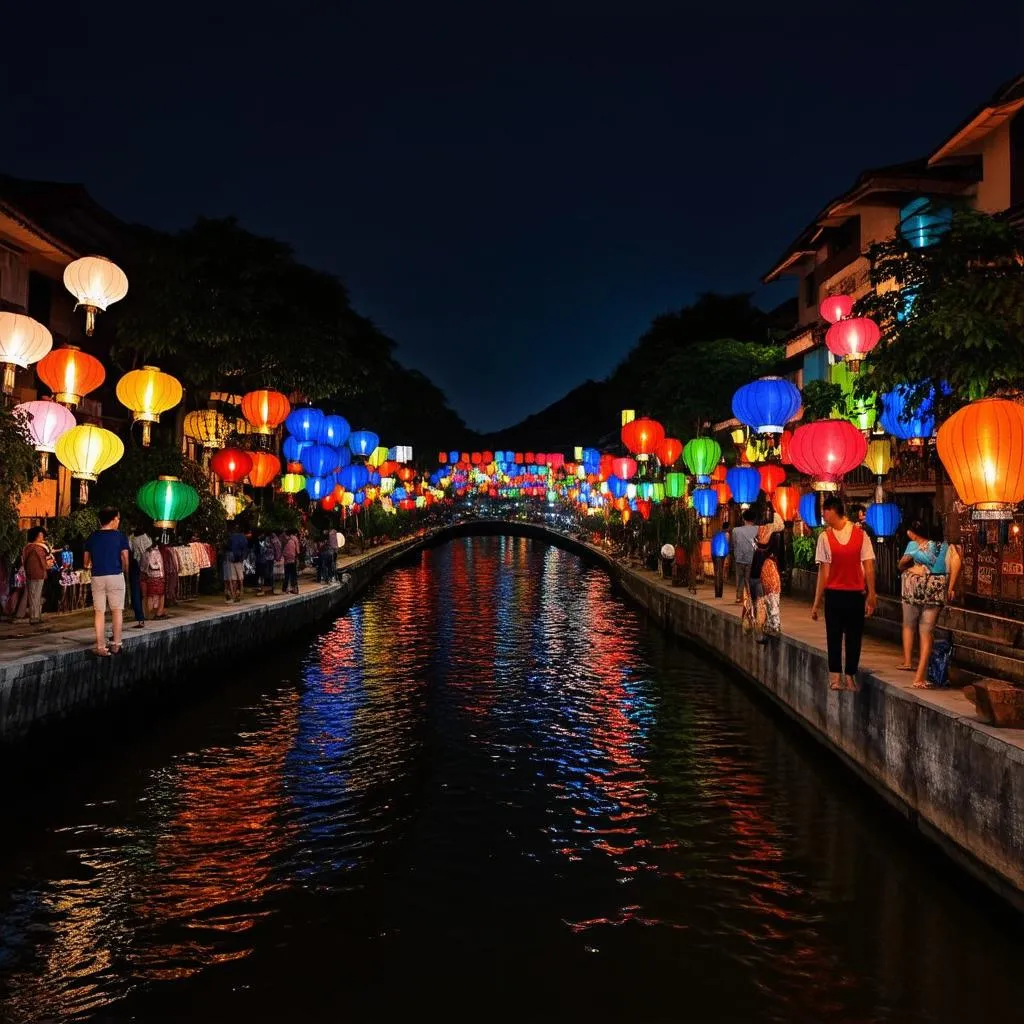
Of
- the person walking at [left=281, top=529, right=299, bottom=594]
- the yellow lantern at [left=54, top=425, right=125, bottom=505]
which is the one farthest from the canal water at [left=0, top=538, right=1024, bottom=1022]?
the person walking at [left=281, top=529, right=299, bottom=594]

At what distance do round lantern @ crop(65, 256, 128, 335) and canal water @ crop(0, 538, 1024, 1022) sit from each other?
277 inches

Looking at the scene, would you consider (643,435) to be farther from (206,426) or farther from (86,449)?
(86,449)

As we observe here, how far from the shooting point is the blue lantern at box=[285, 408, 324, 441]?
24516mm

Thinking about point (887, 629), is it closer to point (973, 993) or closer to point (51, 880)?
point (973, 993)

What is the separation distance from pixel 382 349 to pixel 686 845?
46.1 m

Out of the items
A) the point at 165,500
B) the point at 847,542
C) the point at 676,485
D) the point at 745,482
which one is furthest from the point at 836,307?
the point at 165,500

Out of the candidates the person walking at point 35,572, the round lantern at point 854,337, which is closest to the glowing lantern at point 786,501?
the round lantern at point 854,337

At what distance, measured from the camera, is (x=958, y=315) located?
10.1 metres

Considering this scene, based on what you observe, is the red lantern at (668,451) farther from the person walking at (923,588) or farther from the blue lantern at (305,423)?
the person walking at (923,588)

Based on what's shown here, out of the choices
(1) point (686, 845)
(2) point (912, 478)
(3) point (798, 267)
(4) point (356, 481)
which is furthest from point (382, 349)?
(1) point (686, 845)

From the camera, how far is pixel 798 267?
3462 centimetres

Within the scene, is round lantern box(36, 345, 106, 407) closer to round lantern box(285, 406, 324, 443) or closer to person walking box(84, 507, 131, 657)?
person walking box(84, 507, 131, 657)

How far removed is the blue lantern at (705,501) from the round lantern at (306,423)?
10.0m

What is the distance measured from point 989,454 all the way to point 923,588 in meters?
1.74
